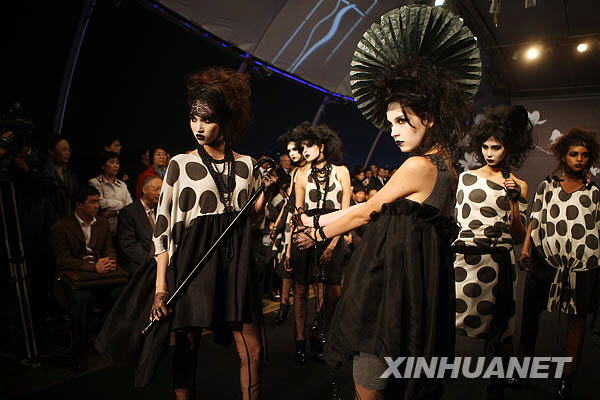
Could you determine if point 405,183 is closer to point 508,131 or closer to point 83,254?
point 508,131

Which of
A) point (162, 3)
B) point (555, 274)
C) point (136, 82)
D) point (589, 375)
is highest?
point (162, 3)

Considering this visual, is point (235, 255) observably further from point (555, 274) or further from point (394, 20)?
point (555, 274)

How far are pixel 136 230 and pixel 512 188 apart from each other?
3311 millimetres

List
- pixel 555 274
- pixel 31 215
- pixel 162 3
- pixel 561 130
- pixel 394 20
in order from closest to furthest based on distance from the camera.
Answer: pixel 394 20, pixel 555 274, pixel 31 215, pixel 162 3, pixel 561 130

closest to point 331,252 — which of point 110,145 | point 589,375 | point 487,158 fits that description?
point 487,158

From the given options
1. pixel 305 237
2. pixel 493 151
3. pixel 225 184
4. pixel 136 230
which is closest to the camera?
pixel 305 237

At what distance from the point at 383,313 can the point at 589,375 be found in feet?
10.2

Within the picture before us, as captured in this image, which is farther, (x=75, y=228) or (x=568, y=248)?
(x=75, y=228)

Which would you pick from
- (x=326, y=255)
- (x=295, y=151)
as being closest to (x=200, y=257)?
(x=326, y=255)

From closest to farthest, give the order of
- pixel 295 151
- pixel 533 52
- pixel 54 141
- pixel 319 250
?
pixel 319 250 < pixel 54 141 < pixel 295 151 < pixel 533 52

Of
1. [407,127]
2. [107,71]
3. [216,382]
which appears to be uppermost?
[107,71]

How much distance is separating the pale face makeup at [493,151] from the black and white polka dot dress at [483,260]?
0.16 m

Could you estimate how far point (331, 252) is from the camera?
3695 mm

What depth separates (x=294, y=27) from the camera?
22.7ft
